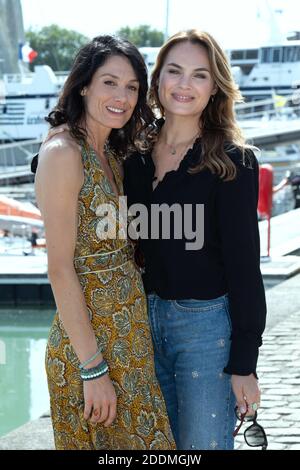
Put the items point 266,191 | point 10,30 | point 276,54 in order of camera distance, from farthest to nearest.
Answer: point 276,54 → point 10,30 → point 266,191

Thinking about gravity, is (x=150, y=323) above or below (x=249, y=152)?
below

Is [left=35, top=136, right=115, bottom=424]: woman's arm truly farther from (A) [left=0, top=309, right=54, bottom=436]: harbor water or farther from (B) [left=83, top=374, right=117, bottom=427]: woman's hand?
(A) [left=0, top=309, right=54, bottom=436]: harbor water

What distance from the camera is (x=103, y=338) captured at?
2.41 metres

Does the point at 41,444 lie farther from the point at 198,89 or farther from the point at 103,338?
the point at 198,89

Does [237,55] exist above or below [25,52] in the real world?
below

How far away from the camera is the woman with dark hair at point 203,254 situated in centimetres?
241

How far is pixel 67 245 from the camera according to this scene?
2.35 meters

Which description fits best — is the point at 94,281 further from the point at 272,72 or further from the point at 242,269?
the point at 272,72

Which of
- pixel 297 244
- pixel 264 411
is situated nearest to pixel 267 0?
pixel 297 244

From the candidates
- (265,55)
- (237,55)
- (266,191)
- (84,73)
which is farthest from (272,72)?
(84,73)

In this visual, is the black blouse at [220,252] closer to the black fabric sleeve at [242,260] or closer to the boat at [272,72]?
the black fabric sleeve at [242,260]

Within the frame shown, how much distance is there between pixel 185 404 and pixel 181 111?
799 mm

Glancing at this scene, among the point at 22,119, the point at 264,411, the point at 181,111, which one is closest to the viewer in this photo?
the point at 181,111

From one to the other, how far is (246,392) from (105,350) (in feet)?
1.27
